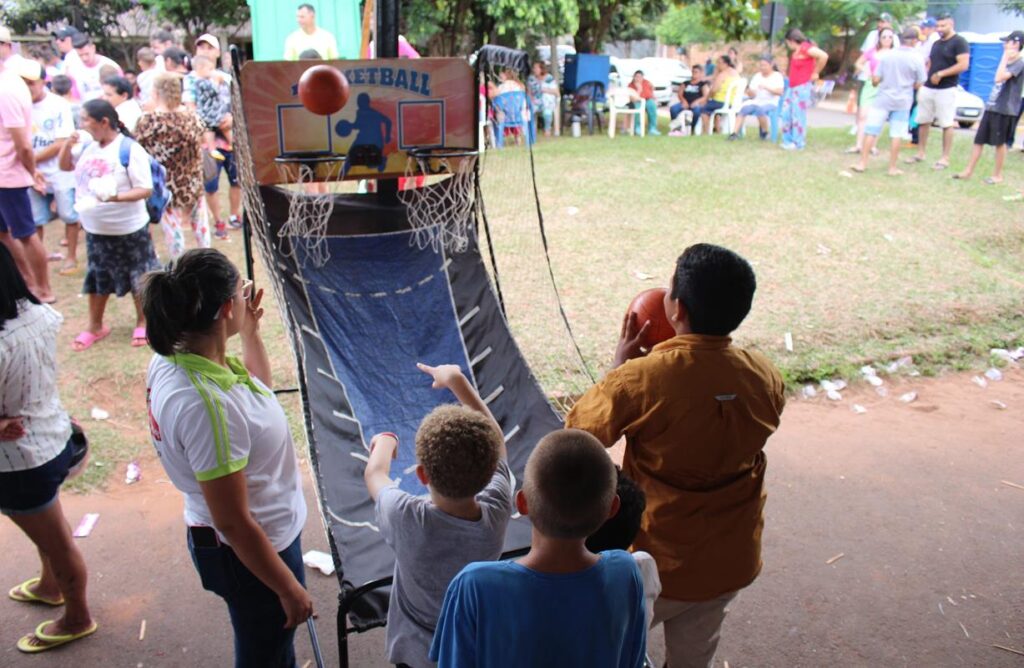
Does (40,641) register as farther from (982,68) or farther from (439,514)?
(982,68)

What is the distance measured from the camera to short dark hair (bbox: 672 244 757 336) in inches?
77.3

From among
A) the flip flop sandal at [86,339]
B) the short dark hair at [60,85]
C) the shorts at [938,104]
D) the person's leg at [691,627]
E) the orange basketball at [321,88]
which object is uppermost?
the orange basketball at [321,88]

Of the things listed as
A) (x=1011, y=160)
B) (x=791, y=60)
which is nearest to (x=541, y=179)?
(x=791, y=60)

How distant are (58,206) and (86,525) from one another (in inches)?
143

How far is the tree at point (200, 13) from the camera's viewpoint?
17.2 m

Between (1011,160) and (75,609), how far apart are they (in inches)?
436

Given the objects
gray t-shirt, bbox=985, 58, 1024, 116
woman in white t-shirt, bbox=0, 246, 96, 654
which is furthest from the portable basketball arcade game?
gray t-shirt, bbox=985, 58, 1024, 116

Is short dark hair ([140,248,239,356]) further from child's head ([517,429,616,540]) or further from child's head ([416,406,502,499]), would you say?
child's head ([517,429,616,540])

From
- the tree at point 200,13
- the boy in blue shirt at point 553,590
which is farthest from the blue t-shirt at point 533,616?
the tree at point 200,13

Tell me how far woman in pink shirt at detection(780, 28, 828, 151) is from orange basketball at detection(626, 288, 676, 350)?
30.7 feet

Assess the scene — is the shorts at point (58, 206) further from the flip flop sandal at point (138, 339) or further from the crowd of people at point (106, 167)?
the flip flop sandal at point (138, 339)

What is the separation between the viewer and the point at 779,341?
5.22 metres

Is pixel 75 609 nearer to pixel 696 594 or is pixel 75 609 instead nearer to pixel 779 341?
pixel 696 594

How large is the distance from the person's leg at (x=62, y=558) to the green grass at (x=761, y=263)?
1060 mm
